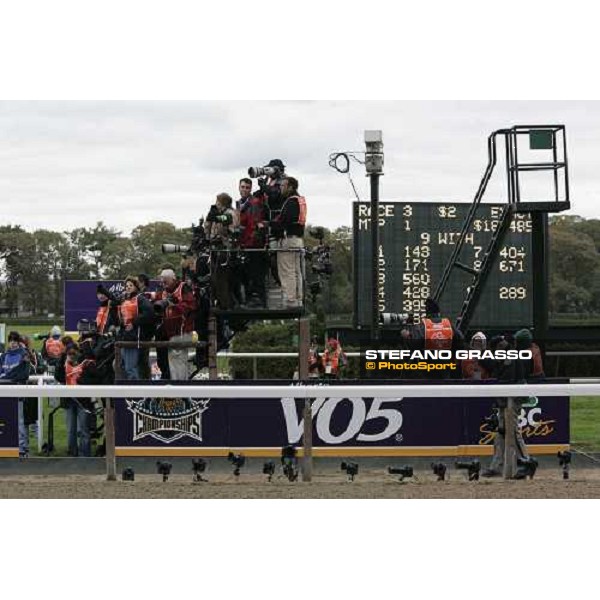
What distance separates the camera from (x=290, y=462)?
29.7 feet

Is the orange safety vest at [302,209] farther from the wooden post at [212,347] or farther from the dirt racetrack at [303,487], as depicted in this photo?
the dirt racetrack at [303,487]

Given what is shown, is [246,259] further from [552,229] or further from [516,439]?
[552,229]

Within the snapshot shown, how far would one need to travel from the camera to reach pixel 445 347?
33.0 feet

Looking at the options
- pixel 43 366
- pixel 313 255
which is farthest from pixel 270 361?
pixel 313 255

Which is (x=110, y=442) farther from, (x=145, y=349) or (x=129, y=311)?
(x=129, y=311)

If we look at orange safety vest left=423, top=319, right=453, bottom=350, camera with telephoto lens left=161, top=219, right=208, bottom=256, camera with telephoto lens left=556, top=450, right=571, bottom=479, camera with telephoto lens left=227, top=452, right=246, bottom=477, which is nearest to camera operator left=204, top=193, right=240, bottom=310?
camera with telephoto lens left=161, top=219, right=208, bottom=256

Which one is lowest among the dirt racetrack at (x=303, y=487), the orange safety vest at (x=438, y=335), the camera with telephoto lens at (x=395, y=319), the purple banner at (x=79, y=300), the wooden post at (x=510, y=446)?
the dirt racetrack at (x=303, y=487)

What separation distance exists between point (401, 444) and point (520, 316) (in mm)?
8123

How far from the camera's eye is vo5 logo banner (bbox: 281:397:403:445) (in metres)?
9.42

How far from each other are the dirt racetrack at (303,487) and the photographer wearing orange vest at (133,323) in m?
1.23

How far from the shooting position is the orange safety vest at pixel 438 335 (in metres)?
10.1

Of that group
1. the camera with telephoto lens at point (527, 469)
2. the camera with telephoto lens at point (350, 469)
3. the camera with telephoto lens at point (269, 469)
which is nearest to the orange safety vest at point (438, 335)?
the camera with telephoto lens at point (527, 469)

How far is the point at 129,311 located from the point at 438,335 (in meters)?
2.86

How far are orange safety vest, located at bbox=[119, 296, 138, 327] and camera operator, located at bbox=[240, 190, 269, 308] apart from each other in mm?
1058
